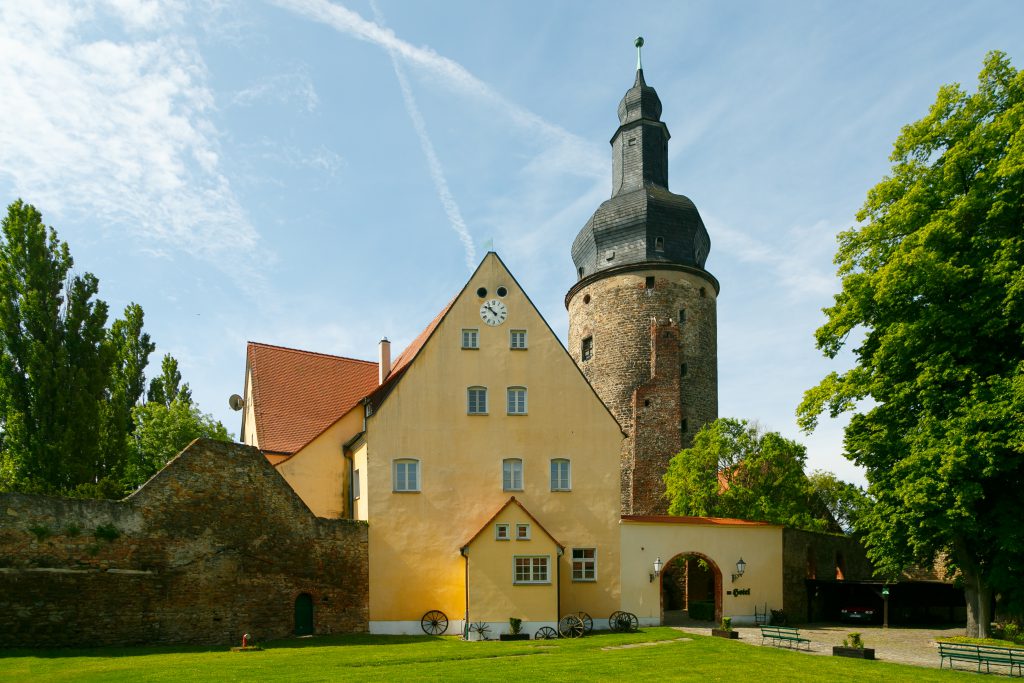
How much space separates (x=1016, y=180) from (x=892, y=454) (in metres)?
7.76

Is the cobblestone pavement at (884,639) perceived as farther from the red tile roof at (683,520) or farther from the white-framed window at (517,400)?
the white-framed window at (517,400)

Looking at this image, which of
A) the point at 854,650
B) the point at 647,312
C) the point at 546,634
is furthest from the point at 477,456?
the point at 647,312

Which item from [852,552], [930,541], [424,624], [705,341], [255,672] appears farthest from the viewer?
[705,341]

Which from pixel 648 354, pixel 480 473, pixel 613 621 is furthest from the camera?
pixel 648 354

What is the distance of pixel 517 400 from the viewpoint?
2784cm

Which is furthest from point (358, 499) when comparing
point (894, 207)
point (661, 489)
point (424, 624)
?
point (894, 207)

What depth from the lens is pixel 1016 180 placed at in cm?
2083

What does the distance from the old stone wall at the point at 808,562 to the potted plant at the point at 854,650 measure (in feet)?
31.8

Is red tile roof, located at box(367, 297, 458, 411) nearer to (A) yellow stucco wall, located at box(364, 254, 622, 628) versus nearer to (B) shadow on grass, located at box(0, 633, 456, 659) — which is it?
(A) yellow stucco wall, located at box(364, 254, 622, 628)

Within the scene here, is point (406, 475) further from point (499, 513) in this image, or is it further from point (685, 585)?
point (685, 585)

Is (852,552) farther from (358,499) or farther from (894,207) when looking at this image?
(358,499)

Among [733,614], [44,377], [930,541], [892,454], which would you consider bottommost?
[733,614]

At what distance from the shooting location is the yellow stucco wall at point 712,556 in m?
27.6

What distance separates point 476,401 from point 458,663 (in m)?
10.5
